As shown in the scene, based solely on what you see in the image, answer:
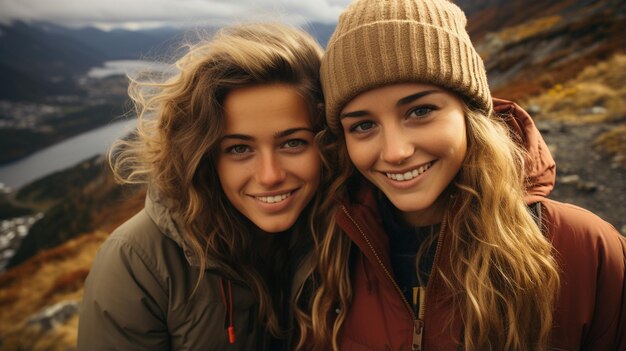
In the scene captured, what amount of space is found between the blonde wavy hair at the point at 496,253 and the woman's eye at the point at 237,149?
1208 millimetres

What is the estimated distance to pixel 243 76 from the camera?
7.07ft

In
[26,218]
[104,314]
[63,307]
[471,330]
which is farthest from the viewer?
[26,218]

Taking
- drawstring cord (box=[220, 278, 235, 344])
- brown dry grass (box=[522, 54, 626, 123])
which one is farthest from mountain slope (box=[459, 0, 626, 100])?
drawstring cord (box=[220, 278, 235, 344])

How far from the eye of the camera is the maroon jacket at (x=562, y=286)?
5.55 feet

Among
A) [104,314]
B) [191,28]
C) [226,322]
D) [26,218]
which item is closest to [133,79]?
[191,28]

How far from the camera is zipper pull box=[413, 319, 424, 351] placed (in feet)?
5.84

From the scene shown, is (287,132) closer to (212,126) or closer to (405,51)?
(212,126)

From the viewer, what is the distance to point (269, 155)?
217 cm

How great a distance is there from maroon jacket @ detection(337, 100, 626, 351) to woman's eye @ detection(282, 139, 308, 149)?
0.48 metres

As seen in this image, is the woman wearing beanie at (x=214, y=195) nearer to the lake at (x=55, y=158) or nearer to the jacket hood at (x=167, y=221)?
the jacket hood at (x=167, y=221)

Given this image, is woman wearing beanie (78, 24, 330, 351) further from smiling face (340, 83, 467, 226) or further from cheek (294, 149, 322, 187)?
smiling face (340, 83, 467, 226)

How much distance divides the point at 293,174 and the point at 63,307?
8337mm

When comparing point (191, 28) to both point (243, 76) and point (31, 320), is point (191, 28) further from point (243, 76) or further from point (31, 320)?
point (31, 320)

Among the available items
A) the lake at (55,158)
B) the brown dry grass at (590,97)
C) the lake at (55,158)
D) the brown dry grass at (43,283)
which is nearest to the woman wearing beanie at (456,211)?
the brown dry grass at (43,283)
